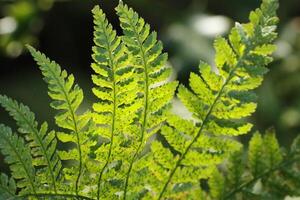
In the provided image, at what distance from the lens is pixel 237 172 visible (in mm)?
959

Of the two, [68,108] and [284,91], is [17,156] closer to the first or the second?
[68,108]

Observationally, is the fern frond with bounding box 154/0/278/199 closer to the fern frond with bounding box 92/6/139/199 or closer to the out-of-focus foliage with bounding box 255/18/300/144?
the fern frond with bounding box 92/6/139/199

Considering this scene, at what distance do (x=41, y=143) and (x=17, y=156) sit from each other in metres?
0.04

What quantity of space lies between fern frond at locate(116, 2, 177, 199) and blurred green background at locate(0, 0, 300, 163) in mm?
1605

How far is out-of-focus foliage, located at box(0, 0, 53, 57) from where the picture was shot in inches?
112

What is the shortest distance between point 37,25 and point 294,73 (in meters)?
1.23

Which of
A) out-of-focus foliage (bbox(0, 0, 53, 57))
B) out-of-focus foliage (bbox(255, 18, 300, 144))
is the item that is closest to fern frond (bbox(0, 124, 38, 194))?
out-of-focus foliage (bbox(255, 18, 300, 144))

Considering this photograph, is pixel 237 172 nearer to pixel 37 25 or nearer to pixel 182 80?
pixel 182 80

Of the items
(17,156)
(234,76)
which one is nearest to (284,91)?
(234,76)

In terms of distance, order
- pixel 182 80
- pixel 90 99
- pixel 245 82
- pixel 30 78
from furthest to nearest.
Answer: pixel 30 78 → pixel 90 99 → pixel 182 80 → pixel 245 82

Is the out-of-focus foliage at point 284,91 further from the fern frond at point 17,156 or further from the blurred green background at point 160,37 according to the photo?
the fern frond at point 17,156

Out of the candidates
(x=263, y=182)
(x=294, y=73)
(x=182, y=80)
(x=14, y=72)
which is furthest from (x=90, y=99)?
(x=263, y=182)

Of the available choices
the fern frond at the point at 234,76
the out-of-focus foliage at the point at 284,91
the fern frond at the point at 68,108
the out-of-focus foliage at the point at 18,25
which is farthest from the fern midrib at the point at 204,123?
the out-of-focus foliage at the point at 18,25

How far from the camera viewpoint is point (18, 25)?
2.88 metres
